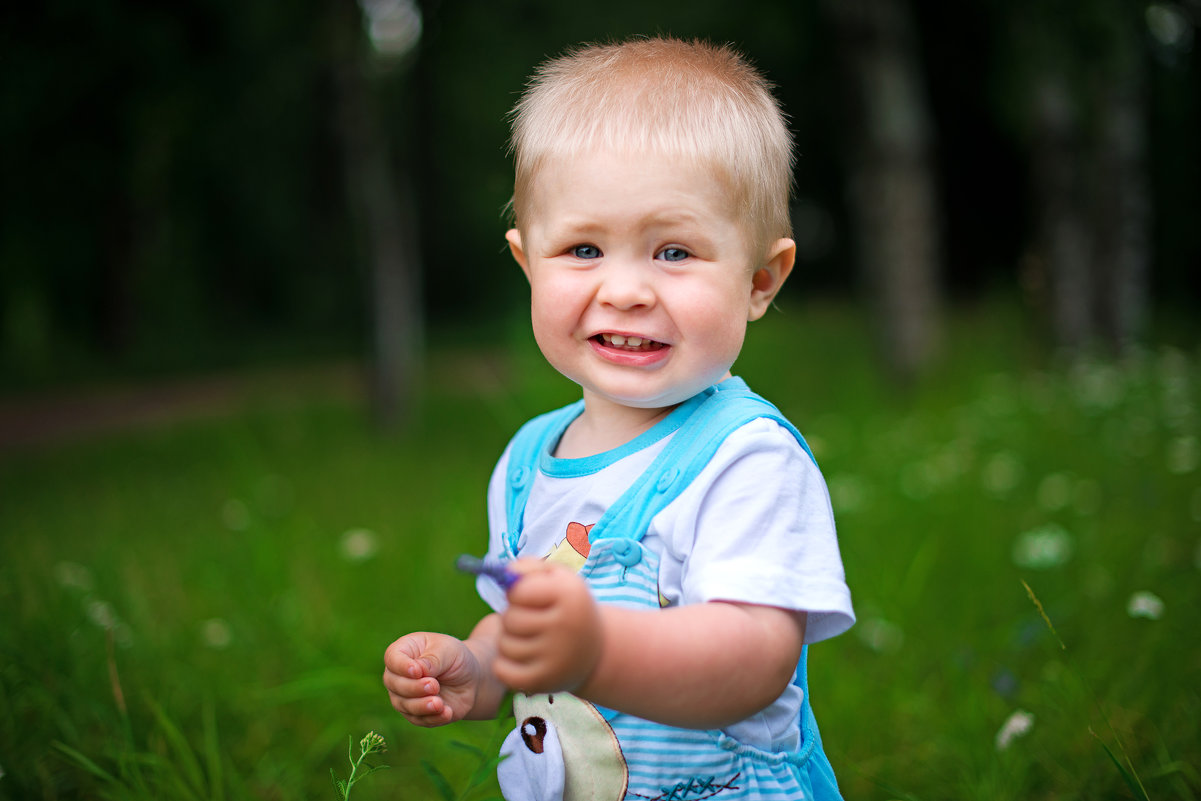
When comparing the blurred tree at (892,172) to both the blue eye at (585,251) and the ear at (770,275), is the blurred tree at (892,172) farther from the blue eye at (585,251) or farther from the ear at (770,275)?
the blue eye at (585,251)

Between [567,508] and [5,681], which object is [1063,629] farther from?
[5,681]

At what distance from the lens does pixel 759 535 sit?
3.59ft

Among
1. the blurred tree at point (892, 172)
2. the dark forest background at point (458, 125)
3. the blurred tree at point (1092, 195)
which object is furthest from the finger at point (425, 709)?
the blurred tree at point (1092, 195)

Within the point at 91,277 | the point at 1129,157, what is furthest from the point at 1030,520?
the point at 91,277

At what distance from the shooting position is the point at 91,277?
13859 millimetres

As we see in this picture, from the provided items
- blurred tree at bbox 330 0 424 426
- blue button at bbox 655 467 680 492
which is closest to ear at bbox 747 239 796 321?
blue button at bbox 655 467 680 492

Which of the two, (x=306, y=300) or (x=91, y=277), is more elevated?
(x=91, y=277)

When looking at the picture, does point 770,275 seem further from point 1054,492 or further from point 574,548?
point 1054,492

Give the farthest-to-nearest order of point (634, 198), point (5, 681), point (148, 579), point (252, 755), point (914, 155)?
point (914, 155), point (148, 579), point (252, 755), point (5, 681), point (634, 198)

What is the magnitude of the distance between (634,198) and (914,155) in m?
5.50

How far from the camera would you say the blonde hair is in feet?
3.80

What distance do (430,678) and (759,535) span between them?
1.54 feet

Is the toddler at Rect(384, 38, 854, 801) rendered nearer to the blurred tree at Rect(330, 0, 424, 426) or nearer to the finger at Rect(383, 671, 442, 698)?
the finger at Rect(383, 671, 442, 698)

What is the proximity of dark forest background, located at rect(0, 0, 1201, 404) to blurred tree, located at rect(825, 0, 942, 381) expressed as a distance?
16mm
